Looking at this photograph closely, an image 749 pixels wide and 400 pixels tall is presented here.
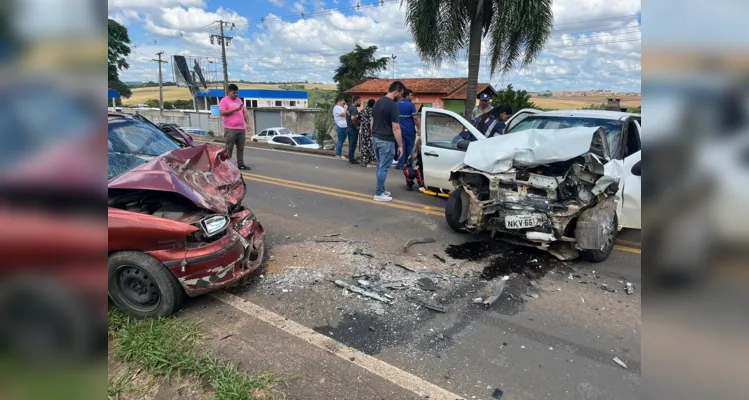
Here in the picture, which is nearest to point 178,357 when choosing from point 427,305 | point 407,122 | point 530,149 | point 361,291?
point 361,291

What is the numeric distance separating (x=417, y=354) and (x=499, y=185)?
2595 millimetres

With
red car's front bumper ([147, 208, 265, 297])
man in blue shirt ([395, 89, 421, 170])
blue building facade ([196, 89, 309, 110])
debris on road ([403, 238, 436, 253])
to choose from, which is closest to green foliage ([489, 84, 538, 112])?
man in blue shirt ([395, 89, 421, 170])

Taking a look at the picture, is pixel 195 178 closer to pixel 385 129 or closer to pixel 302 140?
pixel 385 129

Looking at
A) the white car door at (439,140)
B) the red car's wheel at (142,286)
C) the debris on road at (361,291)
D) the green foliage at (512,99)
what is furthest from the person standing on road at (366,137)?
the green foliage at (512,99)

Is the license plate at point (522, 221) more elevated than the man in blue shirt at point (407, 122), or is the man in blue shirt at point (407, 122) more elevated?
the man in blue shirt at point (407, 122)

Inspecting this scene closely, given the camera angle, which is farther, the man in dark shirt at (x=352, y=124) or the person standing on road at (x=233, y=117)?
the man in dark shirt at (x=352, y=124)

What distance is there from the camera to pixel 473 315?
3.76 m

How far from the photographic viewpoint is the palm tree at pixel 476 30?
1221 cm

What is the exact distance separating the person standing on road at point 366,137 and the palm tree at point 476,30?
346 centimetres

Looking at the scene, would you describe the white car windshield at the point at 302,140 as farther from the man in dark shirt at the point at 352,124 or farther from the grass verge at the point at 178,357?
the grass verge at the point at 178,357

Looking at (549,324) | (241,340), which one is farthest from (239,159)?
(549,324)

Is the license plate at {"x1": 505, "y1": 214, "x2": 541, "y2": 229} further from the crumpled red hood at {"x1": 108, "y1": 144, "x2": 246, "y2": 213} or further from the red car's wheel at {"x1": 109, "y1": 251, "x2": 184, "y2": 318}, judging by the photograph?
the red car's wheel at {"x1": 109, "y1": 251, "x2": 184, "y2": 318}

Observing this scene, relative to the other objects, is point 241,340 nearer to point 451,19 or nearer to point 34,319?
point 34,319

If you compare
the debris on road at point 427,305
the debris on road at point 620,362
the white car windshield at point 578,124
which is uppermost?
the white car windshield at point 578,124
